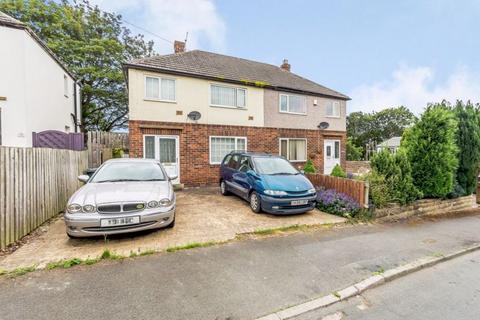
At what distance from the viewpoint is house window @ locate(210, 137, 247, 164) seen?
455 inches

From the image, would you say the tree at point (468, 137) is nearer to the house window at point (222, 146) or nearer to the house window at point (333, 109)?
the house window at point (333, 109)

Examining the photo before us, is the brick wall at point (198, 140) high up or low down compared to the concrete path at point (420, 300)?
up

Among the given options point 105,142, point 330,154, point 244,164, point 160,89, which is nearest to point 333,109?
point 330,154

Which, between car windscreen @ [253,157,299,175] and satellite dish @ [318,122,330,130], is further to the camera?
satellite dish @ [318,122,330,130]

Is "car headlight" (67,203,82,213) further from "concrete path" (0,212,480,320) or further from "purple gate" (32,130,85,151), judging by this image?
"purple gate" (32,130,85,151)

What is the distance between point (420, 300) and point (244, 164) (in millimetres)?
5400

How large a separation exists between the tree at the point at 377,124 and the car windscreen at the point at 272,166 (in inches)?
1555

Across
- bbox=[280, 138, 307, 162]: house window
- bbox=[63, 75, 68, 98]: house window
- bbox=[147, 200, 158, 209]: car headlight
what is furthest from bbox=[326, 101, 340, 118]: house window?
bbox=[63, 75, 68, 98]: house window

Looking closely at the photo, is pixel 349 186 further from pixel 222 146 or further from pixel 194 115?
pixel 194 115

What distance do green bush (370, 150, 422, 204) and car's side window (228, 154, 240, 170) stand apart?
4474 mm

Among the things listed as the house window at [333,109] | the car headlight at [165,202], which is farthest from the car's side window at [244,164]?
the house window at [333,109]

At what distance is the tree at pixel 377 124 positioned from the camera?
A: 42219 millimetres

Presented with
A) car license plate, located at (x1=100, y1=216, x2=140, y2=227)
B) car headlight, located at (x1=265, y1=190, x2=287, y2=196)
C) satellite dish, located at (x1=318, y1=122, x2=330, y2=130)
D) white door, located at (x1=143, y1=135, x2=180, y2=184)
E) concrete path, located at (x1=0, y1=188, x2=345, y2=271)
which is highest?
satellite dish, located at (x1=318, y1=122, x2=330, y2=130)

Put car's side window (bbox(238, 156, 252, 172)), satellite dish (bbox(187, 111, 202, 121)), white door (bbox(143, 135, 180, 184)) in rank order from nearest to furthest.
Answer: car's side window (bbox(238, 156, 252, 172)) < white door (bbox(143, 135, 180, 184)) < satellite dish (bbox(187, 111, 202, 121))
